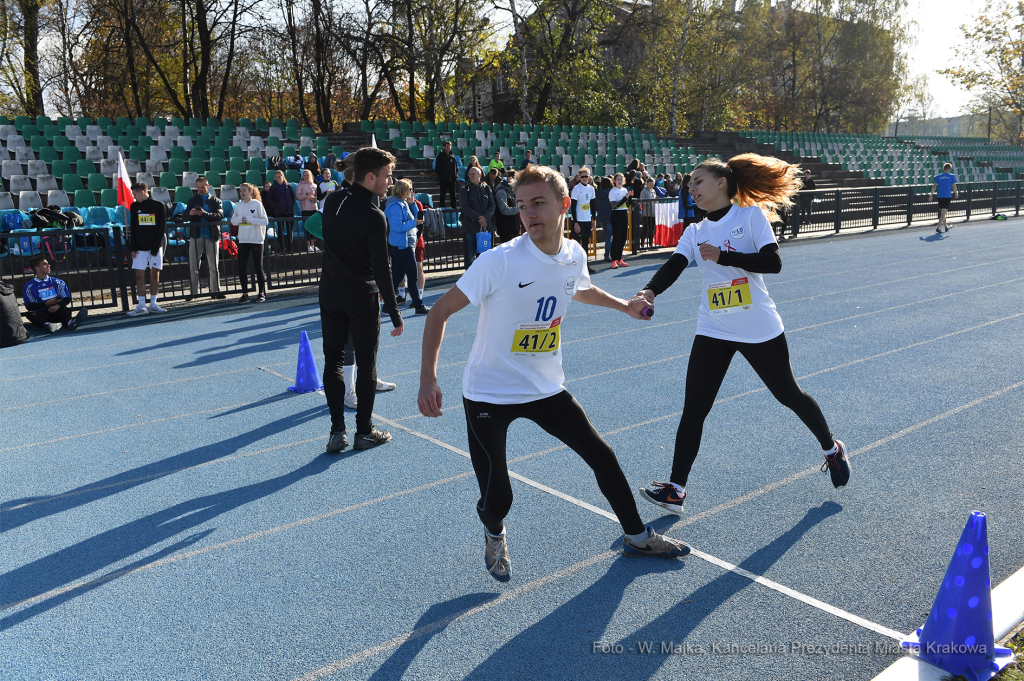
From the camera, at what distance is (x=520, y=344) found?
3264 millimetres

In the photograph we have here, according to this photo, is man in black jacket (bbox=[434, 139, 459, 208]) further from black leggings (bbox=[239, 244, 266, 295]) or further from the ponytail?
the ponytail

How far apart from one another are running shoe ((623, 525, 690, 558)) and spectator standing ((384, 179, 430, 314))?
6618 mm

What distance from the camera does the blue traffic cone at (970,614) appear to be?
2760 millimetres

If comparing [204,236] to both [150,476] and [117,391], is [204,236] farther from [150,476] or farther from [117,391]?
[150,476]

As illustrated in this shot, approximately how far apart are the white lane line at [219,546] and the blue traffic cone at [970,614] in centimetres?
288

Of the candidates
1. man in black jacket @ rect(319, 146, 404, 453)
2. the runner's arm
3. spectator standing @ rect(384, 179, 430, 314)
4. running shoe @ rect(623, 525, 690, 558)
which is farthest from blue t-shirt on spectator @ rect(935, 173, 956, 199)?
the runner's arm

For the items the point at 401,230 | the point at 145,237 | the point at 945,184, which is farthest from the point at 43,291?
the point at 945,184

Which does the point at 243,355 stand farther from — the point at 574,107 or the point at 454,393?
the point at 574,107

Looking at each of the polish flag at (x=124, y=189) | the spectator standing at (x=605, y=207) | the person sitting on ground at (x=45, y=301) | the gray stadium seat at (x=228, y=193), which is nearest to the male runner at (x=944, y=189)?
the spectator standing at (x=605, y=207)

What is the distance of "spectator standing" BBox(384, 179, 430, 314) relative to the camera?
9.88 m

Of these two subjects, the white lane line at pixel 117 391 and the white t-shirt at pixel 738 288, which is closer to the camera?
the white t-shirt at pixel 738 288

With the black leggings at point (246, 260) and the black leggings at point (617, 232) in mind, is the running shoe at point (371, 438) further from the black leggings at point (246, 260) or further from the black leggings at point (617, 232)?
the black leggings at point (617, 232)

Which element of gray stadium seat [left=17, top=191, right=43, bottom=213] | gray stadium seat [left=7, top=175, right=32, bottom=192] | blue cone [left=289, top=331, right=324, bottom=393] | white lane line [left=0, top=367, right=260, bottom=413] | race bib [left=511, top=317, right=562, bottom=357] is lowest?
white lane line [left=0, top=367, right=260, bottom=413]

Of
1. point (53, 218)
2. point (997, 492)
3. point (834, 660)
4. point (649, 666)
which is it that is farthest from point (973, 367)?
point (53, 218)
